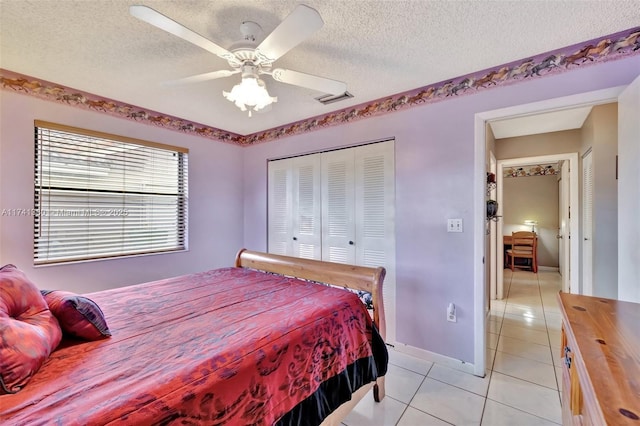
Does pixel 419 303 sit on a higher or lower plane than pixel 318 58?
lower

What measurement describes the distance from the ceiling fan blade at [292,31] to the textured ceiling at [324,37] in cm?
29

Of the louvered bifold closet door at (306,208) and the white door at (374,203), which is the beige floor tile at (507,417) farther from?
the louvered bifold closet door at (306,208)

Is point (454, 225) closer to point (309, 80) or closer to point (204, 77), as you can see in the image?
point (309, 80)

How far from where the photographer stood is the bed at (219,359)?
79 centimetres

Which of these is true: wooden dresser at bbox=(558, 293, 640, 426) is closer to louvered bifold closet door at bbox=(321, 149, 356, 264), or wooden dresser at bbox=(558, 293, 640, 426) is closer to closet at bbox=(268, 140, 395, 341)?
A: closet at bbox=(268, 140, 395, 341)

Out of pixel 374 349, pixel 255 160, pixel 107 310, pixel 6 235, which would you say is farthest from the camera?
pixel 255 160

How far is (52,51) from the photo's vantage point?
1794 mm

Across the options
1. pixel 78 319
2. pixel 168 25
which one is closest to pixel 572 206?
pixel 168 25

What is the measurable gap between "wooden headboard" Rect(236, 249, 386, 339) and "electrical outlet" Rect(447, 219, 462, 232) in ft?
2.68

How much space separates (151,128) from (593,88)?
3.70 meters

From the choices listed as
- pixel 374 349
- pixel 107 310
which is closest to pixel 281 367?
pixel 374 349

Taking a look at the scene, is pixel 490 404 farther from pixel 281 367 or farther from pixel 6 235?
pixel 6 235

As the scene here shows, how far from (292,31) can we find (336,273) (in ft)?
4.78

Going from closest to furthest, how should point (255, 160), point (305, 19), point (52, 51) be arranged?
point (305, 19) → point (52, 51) → point (255, 160)
